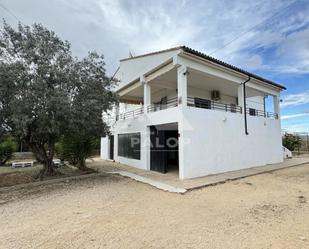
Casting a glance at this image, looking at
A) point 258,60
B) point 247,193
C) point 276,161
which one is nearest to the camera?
point 247,193

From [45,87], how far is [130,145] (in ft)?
28.2

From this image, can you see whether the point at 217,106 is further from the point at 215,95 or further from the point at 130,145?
the point at 130,145

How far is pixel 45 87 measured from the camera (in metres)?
9.20

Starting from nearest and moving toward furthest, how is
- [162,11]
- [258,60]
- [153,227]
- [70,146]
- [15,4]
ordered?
[153,227], [15,4], [162,11], [70,146], [258,60]

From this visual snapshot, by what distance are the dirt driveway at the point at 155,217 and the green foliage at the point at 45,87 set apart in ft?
9.77

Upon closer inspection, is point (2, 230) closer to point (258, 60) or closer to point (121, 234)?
point (121, 234)

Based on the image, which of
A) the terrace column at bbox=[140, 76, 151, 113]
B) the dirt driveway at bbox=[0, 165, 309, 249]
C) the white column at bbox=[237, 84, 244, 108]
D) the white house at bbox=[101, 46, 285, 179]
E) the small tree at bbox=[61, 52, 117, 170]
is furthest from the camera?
the terrace column at bbox=[140, 76, 151, 113]

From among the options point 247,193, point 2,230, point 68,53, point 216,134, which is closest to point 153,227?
point 2,230

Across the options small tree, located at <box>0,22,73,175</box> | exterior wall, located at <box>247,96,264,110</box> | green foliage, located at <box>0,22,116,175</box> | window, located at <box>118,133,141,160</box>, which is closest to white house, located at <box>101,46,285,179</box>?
window, located at <box>118,133,141,160</box>

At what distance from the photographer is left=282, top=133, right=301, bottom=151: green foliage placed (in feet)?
80.4

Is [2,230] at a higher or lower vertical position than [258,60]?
lower

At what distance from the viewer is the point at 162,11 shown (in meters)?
11.6

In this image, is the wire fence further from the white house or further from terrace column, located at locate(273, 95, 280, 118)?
the white house

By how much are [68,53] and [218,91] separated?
38.4 feet
